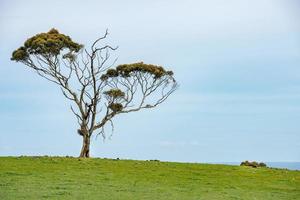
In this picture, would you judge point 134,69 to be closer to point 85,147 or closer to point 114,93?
point 114,93

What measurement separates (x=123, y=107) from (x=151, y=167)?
10044 millimetres

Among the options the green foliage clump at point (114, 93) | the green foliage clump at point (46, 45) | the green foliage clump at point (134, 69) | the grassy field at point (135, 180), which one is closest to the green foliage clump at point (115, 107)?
the green foliage clump at point (114, 93)

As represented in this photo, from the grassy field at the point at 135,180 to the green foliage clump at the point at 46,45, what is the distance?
9276 mm

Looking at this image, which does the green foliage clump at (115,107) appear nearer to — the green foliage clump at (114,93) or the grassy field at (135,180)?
the green foliage clump at (114,93)

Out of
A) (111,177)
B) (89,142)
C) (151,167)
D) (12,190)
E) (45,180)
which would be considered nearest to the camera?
(12,190)

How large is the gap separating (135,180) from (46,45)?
15.9 metres

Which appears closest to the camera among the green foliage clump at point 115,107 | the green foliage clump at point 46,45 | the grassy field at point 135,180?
the grassy field at point 135,180

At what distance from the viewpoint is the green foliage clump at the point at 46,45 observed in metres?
37.4

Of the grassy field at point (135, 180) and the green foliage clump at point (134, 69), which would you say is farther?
the green foliage clump at point (134, 69)

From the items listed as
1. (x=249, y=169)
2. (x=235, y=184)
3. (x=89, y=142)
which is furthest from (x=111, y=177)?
(x=89, y=142)

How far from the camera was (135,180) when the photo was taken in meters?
24.5

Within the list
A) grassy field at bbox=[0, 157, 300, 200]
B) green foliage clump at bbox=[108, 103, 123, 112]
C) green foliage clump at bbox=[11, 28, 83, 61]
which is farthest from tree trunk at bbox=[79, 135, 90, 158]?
green foliage clump at bbox=[11, 28, 83, 61]

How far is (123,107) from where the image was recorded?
39.0m

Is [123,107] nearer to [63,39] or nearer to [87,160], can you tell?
[63,39]
